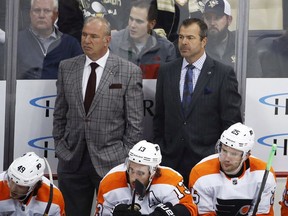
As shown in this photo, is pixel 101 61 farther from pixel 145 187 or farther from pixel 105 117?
pixel 145 187

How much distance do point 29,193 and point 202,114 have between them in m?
1.40

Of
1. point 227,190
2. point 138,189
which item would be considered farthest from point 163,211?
point 227,190

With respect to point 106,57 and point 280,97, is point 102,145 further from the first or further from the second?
point 280,97

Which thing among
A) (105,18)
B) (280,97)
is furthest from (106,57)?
(280,97)

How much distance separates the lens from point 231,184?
20.8ft

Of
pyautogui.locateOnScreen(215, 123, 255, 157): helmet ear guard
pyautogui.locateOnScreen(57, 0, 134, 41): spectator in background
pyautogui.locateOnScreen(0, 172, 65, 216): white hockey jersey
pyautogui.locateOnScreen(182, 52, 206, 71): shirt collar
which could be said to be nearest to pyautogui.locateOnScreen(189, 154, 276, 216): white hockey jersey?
pyautogui.locateOnScreen(215, 123, 255, 157): helmet ear guard

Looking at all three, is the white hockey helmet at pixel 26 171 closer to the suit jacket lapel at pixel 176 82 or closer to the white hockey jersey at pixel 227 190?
the white hockey jersey at pixel 227 190

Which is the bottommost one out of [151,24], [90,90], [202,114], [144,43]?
[202,114]

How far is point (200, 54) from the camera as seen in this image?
685 centimetres

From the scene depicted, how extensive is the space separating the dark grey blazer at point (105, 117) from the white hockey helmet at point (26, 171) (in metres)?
0.66

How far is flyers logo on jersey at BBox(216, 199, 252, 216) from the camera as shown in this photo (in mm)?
6301

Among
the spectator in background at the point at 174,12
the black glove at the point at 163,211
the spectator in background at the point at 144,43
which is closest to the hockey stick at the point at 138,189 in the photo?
the black glove at the point at 163,211

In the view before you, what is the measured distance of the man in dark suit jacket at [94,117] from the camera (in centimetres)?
667

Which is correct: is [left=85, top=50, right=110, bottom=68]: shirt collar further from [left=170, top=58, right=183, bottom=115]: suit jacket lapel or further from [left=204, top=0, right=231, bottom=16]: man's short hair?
[left=204, top=0, right=231, bottom=16]: man's short hair
